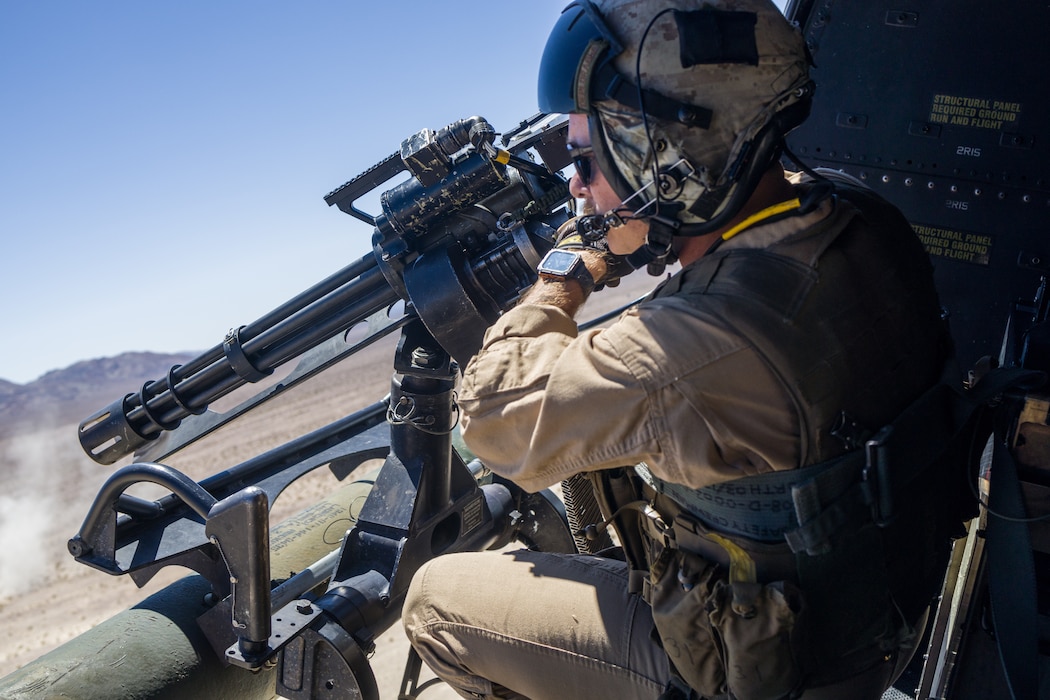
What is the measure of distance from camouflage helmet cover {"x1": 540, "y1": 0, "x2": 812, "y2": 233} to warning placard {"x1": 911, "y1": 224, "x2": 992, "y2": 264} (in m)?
1.86

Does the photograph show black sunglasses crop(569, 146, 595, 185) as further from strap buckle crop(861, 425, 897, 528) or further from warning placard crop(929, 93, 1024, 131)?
warning placard crop(929, 93, 1024, 131)

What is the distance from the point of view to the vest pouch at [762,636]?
1607 mm

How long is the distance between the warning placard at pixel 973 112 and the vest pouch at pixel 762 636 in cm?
248

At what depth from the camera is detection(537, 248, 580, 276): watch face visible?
6.77ft

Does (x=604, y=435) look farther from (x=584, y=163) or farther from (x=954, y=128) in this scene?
(x=954, y=128)

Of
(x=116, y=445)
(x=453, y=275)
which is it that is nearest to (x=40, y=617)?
(x=116, y=445)

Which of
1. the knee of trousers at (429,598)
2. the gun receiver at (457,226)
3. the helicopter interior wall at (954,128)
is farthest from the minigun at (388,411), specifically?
the helicopter interior wall at (954,128)

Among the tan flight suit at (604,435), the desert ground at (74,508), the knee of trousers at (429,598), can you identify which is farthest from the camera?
the desert ground at (74,508)

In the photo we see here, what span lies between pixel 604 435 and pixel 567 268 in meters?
0.59

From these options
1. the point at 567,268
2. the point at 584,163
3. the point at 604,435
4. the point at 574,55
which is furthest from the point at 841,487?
the point at 574,55

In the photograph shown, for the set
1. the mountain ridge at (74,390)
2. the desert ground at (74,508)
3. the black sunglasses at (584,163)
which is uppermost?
the mountain ridge at (74,390)

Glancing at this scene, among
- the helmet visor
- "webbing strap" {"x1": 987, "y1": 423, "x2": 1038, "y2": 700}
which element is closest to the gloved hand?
the helmet visor

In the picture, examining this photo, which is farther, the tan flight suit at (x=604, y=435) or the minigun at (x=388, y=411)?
the minigun at (x=388, y=411)

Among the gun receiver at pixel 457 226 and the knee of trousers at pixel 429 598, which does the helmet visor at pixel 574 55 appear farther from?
the knee of trousers at pixel 429 598
